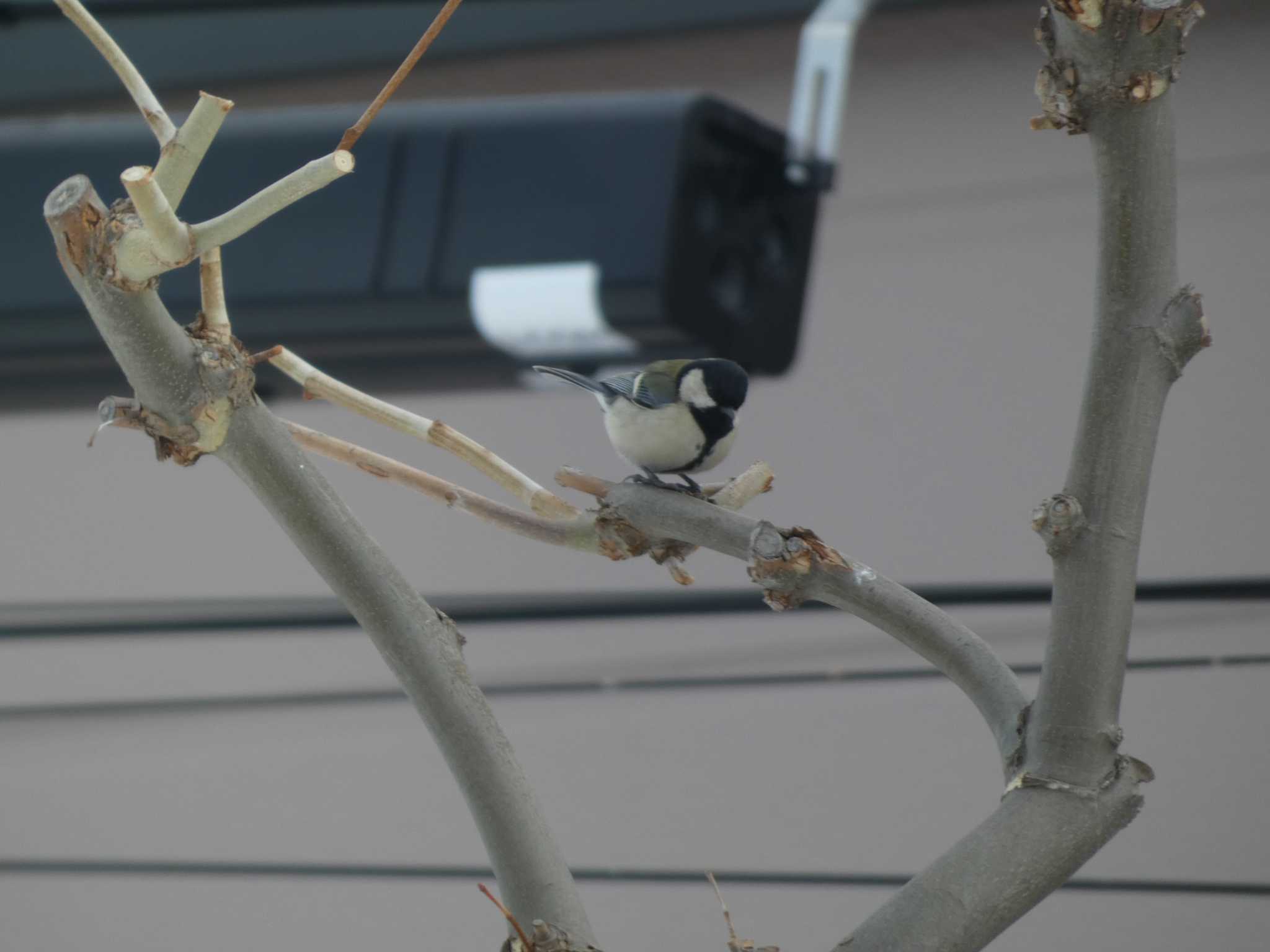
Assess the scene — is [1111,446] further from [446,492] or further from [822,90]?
[822,90]

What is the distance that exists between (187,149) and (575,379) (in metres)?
0.35

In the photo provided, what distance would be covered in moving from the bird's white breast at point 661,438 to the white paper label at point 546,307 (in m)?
0.57

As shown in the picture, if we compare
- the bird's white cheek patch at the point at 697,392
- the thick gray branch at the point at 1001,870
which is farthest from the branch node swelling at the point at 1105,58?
the bird's white cheek patch at the point at 697,392

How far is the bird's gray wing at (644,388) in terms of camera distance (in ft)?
2.57

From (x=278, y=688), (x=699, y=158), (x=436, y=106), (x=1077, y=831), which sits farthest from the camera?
(x=278, y=688)

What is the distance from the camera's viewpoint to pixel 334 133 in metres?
1.42

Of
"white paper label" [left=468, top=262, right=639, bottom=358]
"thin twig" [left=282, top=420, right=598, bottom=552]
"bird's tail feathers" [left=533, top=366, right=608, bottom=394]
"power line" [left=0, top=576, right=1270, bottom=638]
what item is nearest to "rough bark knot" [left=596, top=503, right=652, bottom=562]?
"thin twig" [left=282, top=420, right=598, bottom=552]

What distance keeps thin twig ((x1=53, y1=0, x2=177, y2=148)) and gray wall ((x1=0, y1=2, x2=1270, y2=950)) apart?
3.49ft

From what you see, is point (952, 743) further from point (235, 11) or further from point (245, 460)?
point (235, 11)

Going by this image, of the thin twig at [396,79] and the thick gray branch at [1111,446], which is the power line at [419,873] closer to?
the thick gray branch at [1111,446]

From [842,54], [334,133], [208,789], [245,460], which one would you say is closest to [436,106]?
[334,133]

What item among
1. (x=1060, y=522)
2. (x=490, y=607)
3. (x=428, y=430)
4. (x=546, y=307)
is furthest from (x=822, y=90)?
(x=1060, y=522)

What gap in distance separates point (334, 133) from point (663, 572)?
0.61 metres

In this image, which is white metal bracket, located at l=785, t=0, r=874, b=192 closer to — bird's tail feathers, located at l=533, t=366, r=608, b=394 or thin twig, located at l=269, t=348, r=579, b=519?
bird's tail feathers, located at l=533, t=366, r=608, b=394
